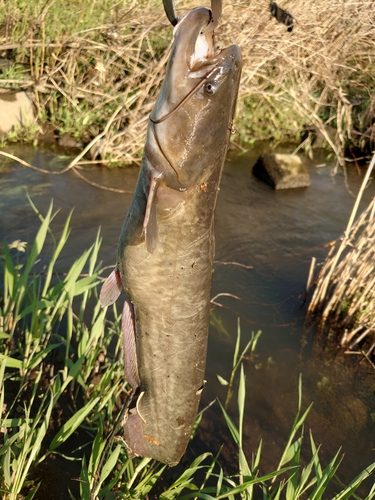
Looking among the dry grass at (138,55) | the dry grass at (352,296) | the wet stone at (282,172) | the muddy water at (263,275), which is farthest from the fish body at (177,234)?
the wet stone at (282,172)

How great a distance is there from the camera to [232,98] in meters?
1.93

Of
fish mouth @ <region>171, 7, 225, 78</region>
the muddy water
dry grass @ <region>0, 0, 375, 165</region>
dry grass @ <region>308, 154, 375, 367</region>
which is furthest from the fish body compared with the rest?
dry grass @ <region>0, 0, 375, 165</region>

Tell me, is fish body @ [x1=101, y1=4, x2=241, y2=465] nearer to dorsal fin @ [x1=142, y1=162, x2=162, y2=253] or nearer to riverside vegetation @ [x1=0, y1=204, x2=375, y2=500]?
dorsal fin @ [x1=142, y1=162, x2=162, y2=253]

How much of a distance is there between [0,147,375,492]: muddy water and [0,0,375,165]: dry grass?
2.91 feet

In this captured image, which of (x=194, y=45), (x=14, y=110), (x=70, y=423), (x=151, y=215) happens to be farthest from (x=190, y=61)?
(x=14, y=110)

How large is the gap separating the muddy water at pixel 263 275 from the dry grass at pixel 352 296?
8.9 inches

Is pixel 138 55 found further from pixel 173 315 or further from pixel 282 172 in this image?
pixel 173 315

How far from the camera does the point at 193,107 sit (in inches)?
73.4

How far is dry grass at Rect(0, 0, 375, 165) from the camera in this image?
257 inches

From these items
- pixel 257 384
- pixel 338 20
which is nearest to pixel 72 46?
pixel 338 20

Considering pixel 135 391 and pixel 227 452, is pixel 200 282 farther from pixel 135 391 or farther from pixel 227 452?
pixel 227 452

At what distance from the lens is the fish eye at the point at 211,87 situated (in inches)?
71.6

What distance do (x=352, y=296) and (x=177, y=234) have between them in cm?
323

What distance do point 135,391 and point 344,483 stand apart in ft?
6.24
